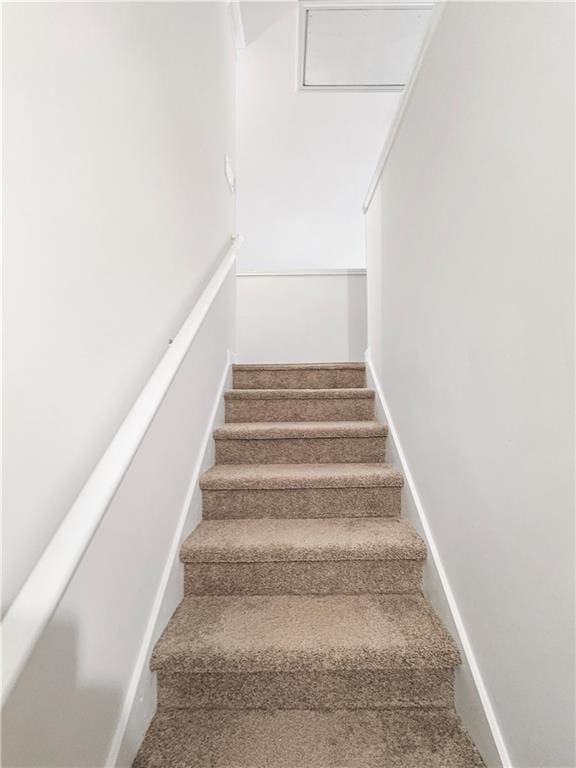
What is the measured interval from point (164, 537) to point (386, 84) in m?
3.43

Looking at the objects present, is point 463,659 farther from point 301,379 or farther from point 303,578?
point 301,379

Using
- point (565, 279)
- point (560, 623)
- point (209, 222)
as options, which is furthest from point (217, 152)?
point (560, 623)

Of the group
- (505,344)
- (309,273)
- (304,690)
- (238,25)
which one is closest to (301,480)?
(304,690)

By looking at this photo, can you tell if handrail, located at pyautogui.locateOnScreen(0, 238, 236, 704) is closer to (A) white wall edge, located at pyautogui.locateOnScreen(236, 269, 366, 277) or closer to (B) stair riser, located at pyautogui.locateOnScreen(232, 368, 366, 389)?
(B) stair riser, located at pyautogui.locateOnScreen(232, 368, 366, 389)

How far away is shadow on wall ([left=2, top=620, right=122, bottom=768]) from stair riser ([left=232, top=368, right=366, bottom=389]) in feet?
5.76

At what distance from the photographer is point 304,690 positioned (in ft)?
3.45

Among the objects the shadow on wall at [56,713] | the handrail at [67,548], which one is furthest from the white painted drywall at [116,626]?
the handrail at [67,548]

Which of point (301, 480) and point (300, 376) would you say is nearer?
point (301, 480)

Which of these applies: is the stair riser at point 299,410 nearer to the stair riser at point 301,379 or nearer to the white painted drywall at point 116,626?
the stair riser at point 301,379

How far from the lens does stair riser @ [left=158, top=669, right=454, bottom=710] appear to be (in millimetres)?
1049

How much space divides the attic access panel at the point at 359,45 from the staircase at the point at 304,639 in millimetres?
2497

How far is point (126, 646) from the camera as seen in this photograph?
3.09 feet

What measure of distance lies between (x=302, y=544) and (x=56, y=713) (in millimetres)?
781

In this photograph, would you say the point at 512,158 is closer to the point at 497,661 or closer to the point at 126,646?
the point at 497,661
